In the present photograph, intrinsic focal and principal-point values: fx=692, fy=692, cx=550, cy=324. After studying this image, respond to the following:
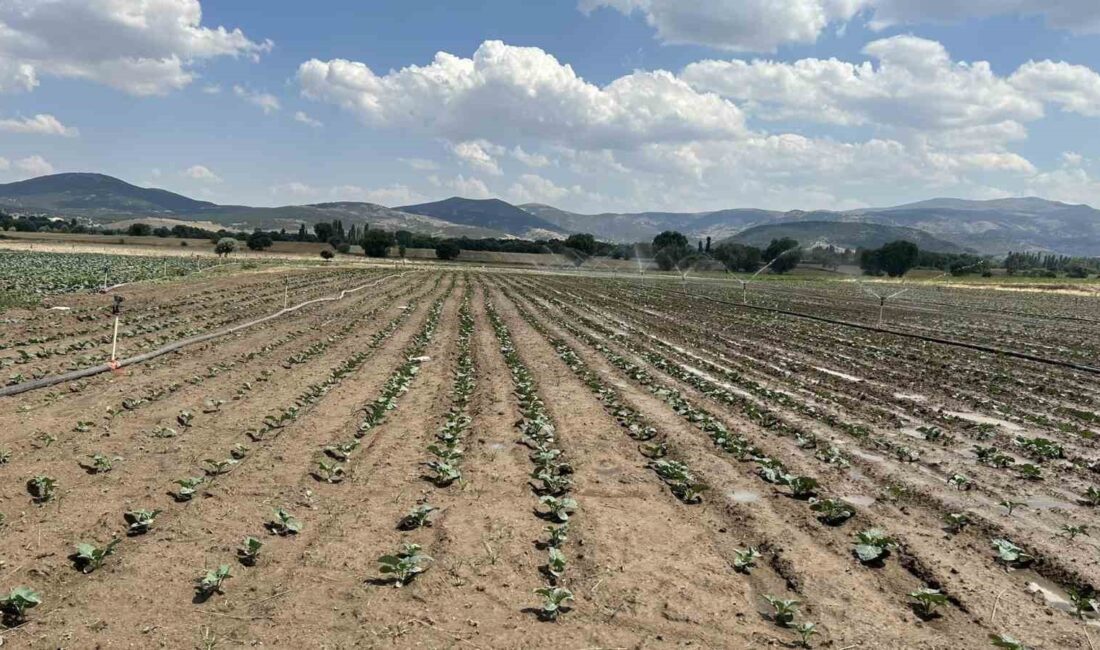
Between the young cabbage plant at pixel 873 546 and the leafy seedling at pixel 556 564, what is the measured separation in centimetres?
264

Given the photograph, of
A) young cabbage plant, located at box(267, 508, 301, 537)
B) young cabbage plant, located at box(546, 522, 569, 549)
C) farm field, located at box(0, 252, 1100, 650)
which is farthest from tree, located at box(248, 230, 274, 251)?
young cabbage plant, located at box(546, 522, 569, 549)

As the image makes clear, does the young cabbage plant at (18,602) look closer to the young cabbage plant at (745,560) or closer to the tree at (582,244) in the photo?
the young cabbage plant at (745,560)

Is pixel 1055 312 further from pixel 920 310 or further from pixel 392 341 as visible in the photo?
pixel 392 341

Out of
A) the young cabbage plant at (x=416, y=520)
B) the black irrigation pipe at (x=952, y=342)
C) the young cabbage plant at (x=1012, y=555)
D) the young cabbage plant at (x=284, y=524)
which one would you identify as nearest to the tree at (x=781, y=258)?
the black irrigation pipe at (x=952, y=342)

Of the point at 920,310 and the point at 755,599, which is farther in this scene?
the point at 920,310

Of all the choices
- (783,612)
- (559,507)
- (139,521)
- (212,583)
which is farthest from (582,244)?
(212,583)

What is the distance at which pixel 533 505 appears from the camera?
714 centimetres

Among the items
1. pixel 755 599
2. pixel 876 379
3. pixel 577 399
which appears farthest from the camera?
pixel 876 379

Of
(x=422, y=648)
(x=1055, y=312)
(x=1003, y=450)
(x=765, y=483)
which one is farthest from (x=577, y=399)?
(x=1055, y=312)

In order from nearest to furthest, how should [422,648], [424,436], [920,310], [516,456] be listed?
[422,648] → [516,456] → [424,436] → [920,310]

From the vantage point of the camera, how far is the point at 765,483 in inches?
320

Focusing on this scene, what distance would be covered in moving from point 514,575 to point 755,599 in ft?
A: 6.15

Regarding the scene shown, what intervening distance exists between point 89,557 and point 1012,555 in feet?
25.1

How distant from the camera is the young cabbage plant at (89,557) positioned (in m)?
5.30
